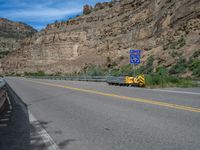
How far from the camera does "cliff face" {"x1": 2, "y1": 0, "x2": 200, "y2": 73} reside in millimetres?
37178

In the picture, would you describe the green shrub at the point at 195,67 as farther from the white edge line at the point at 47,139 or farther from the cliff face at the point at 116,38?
the white edge line at the point at 47,139

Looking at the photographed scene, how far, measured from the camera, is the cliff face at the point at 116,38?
122ft

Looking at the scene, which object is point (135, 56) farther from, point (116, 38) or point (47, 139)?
point (116, 38)

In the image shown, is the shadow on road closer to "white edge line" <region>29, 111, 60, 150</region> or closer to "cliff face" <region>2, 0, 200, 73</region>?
"white edge line" <region>29, 111, 60, 150</region>

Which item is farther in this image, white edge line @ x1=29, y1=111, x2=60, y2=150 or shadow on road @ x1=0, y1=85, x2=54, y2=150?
shadow on road @ x1=0, y1=85, x2=54, y2=150

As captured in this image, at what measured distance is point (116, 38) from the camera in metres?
57.1

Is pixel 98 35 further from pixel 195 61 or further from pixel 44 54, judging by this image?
pixel 195 61

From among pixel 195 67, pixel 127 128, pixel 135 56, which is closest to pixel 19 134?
pixel 127 128

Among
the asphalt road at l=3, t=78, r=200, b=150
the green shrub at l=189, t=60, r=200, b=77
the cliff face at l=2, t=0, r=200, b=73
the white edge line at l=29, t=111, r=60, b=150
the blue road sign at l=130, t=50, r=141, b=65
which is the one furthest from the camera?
the cliff face at l=2, t=0, r=200, b=73

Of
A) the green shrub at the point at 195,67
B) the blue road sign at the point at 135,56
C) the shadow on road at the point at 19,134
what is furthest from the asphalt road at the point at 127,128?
the green shrub at the point at 195,67

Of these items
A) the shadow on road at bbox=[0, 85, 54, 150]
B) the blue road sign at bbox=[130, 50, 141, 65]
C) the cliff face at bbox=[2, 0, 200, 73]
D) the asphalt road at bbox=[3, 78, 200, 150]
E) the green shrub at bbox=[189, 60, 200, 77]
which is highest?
the cliff face at bbox=[2, 0, 200, 73]

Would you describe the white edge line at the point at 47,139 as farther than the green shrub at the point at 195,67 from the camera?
No

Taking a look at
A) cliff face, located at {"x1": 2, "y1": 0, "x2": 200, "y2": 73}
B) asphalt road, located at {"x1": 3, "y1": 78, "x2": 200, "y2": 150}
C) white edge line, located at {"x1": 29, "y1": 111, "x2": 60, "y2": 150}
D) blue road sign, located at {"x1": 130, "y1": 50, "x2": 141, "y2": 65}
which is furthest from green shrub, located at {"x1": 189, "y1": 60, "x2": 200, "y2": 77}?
white edge line, located at {"x1": 29, "y1": 111, "x2": 60, "y2": 150}

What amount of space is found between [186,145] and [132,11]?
55958 millimetres
